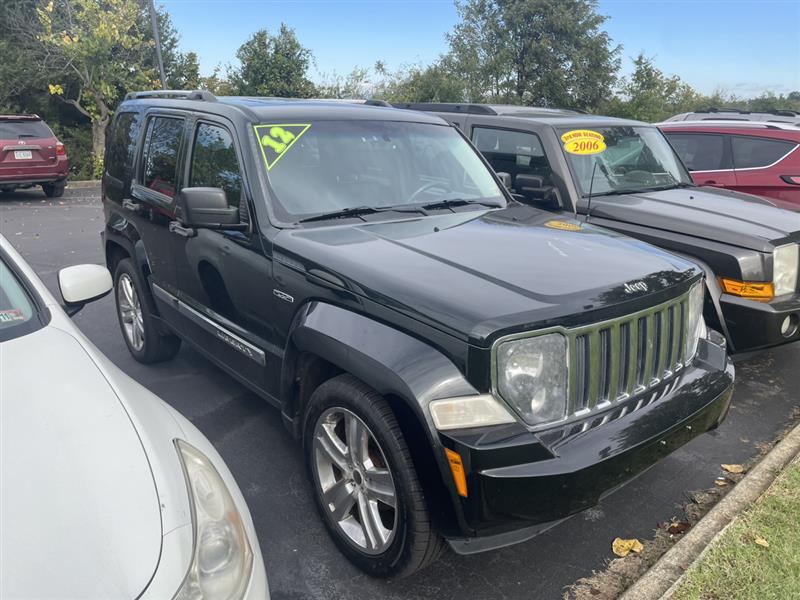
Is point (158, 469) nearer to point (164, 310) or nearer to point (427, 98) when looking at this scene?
point (164, 310)

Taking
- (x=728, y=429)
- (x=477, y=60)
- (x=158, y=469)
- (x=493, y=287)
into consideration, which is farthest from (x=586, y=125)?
(x=477, y=60)

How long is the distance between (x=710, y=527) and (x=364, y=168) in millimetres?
2487

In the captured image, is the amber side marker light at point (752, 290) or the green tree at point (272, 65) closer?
the amber side marker light at point (752, 290)

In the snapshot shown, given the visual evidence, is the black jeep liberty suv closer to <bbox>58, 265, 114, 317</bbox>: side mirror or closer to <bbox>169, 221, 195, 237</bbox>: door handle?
<bbox>169, 221, 195, 237</bbox>: door handle

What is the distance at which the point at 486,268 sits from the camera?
2.62 m

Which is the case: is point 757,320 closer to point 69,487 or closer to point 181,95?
point 69,487

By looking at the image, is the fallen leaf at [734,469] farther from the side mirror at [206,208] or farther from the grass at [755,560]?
the side mirror at [206,208]

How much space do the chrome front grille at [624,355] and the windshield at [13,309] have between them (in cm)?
197

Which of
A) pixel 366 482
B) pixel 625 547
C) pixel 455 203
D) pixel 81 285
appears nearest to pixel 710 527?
pixel 625 547

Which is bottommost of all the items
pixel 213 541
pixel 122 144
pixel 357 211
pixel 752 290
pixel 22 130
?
pixel 213 541

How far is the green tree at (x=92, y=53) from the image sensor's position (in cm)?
1758

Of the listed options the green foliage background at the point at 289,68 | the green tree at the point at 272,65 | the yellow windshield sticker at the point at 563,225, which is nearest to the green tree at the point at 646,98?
the green foliage background at the point at 289,68

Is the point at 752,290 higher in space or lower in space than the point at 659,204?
lower

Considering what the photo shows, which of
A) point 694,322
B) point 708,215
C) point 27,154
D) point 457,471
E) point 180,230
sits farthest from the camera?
point 27,154
